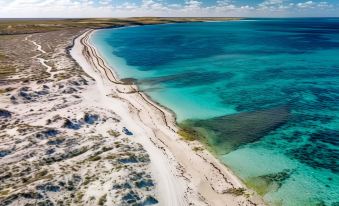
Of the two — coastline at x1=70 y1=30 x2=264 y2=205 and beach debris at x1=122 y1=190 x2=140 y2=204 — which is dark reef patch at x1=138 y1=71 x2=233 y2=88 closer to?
coastline at x1=70 y1=30 x2=264 y2=205

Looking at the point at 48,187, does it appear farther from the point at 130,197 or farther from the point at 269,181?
the point at 269,181

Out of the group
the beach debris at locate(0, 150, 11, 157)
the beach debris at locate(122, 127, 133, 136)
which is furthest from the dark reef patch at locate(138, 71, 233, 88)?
the beach debris at locate(0, 150, 11, 157)

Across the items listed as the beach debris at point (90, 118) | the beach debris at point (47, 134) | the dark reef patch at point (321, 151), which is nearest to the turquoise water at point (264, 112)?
the dark reef patch at point (321, 151)

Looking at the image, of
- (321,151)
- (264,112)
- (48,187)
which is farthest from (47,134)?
(321,151)

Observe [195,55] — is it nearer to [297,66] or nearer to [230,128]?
[297,66]

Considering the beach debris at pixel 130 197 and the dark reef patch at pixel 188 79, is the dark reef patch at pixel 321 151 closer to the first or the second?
the beach debris at pixel 130 197
